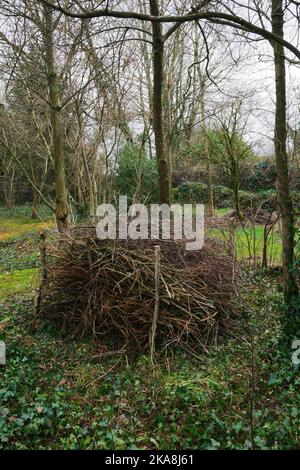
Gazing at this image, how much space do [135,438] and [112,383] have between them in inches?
30.7

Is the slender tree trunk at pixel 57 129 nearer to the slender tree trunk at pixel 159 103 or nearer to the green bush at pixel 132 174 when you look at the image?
the slender tree trunk at pixel 159 103

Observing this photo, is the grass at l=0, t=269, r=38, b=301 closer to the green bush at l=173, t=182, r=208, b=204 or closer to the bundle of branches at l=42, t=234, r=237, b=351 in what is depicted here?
the bundle of branches at l=42, t=234, r=237, b=351

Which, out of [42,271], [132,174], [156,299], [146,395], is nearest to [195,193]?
[132,174]

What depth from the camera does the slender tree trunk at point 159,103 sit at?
5.16 metres

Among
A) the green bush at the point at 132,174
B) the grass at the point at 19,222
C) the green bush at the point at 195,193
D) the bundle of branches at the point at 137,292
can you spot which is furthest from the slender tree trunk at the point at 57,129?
the green bush at the point at 195,193

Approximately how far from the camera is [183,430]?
2941 millimetres

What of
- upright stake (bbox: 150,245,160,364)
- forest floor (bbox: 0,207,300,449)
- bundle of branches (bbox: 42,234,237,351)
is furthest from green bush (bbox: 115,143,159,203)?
forest floor (bbox: 0,207,300,449)

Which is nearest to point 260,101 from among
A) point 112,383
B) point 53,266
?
point 53,266

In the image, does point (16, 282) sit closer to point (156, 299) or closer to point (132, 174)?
point (156, 299)

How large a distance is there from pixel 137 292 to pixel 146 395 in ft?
4.03

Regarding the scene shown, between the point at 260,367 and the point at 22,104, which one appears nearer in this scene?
the point at 260,367

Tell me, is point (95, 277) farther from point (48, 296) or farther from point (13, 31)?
point (13, 31)

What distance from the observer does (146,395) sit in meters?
3.37

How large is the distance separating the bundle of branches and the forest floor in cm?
22
